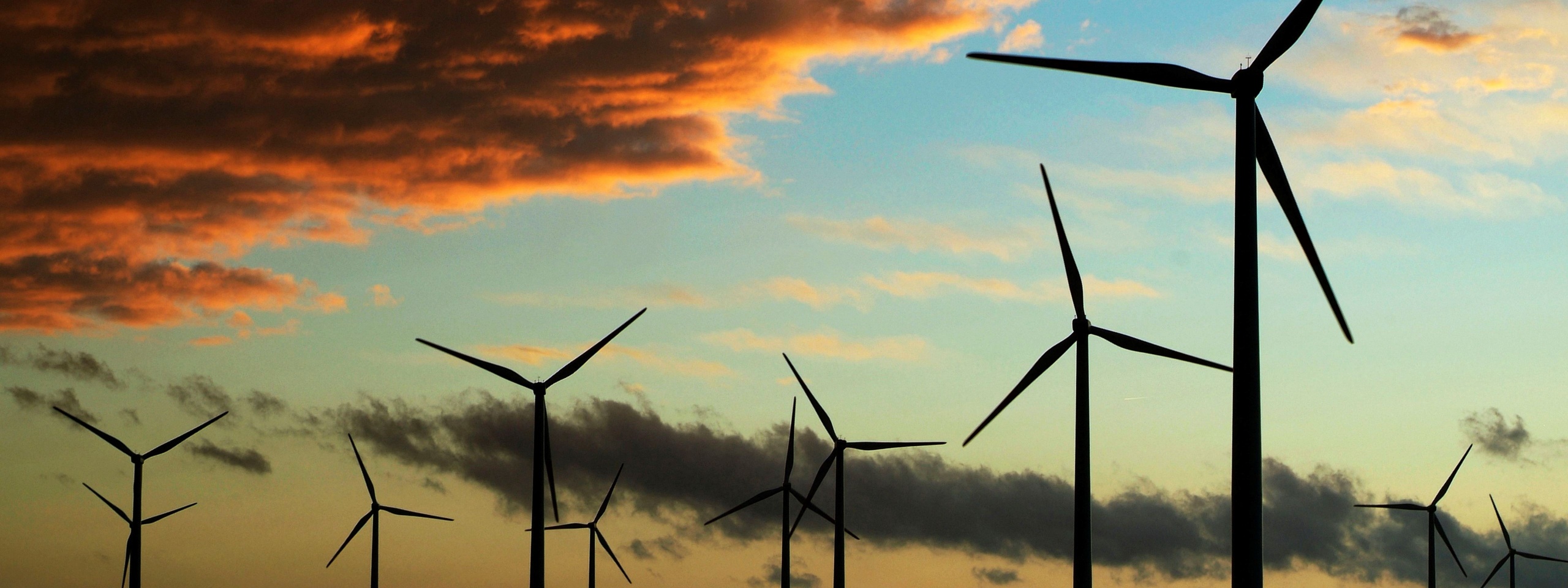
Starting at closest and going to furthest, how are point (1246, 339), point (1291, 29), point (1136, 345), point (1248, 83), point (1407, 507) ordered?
point (1246, 339)
point (1248, 83)
point (1291, 29)
point (1136, 345)
point (1407, 507)

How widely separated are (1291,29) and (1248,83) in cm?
496

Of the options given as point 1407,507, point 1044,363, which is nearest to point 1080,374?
point 1044,363

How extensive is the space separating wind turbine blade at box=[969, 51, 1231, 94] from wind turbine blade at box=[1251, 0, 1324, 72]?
1.99m

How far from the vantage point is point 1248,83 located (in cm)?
3703

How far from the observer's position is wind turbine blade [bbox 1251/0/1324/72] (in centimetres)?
4028

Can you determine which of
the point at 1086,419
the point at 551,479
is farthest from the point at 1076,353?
the point at 551,479

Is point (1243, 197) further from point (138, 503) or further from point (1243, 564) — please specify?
point (138, 503)

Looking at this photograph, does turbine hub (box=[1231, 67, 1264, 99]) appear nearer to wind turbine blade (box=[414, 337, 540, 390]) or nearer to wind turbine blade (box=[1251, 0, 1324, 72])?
wind turbine blade (box=[1251, 0, 1324, 72])

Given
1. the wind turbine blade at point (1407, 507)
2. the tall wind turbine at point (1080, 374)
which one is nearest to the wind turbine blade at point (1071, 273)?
the tall wind turbine at point (1080, 374)

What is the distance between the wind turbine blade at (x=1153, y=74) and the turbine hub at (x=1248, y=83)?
0.76 m

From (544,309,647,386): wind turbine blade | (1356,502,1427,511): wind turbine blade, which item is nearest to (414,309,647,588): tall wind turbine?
(544,309,647,386): wind turbine blade

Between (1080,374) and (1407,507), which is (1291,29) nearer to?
(1080,374)

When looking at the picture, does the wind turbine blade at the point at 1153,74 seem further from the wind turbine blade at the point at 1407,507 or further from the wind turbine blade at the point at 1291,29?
the wind turbine blade at the point at 1407,507

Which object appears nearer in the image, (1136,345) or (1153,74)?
(1153,74)
